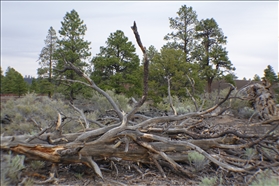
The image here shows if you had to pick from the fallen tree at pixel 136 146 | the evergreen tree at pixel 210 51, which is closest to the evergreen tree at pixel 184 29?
the evergreen tree at pixel 210 51

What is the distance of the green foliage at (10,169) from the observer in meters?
3.01

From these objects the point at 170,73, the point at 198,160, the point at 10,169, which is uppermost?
the point at 170,73

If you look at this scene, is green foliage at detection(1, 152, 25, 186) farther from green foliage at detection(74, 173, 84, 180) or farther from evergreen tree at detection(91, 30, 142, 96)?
evergreen tree at detection(91, 30, 142, 96)

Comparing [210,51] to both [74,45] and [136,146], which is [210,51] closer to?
[74,45]

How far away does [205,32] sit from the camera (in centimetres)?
3222

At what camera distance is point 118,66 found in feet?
77.5

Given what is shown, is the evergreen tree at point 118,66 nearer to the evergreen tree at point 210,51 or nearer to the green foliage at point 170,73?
the green foliage at point 170,73

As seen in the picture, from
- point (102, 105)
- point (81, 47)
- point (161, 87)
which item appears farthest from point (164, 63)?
point (102, 105)

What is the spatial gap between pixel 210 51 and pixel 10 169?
99.9 ft

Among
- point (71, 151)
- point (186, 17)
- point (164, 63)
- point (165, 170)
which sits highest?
point (186, 17)

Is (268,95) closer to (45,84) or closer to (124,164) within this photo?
(124,164)

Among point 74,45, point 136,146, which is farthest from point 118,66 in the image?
point 136,146

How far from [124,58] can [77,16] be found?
5.71 metres

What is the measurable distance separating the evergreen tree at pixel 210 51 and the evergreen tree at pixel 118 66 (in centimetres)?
989
